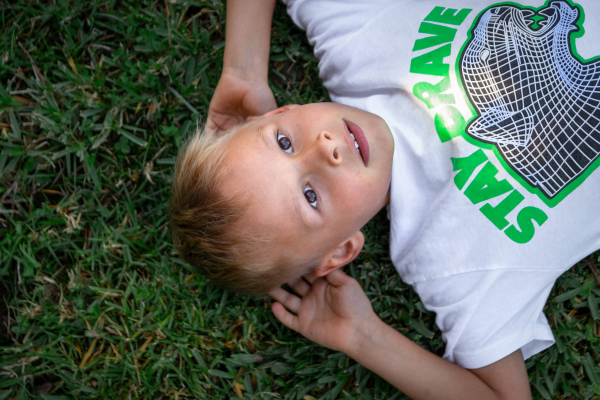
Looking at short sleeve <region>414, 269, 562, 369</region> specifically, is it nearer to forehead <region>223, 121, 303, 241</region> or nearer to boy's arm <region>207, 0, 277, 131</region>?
forehead <region>223, 121, 303, 241</region>

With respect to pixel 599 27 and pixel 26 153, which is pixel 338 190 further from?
pixel 26 153

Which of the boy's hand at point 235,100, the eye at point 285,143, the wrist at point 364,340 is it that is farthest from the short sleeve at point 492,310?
the boy's hand at point 235,100

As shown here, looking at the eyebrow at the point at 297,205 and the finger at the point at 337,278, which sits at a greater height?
the eyebrow at the point at 297,205

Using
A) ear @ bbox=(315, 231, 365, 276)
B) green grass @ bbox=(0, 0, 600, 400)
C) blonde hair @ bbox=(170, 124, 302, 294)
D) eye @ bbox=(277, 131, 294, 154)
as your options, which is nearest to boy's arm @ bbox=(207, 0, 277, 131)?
green grass @ bbox=(0, 0, 600, 400)

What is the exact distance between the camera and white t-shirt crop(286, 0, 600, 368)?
1.90 m

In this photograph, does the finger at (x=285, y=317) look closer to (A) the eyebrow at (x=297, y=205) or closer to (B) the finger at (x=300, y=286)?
(B) the finger at (x=300, y=286)

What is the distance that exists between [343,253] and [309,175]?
50 centimetres

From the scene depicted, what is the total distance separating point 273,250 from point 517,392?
1348 mm

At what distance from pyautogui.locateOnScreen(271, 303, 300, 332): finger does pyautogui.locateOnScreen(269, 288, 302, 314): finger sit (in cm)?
3

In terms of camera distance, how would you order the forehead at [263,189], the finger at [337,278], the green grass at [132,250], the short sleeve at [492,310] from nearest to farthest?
the forehead at [263,189] < the short sleeve at [492,310] < the finger at [337,278] < the green grass at [132,250]

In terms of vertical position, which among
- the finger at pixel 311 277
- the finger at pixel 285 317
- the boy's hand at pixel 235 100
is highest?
the boy's hand at pixel 235 100

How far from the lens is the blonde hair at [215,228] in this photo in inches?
70.4

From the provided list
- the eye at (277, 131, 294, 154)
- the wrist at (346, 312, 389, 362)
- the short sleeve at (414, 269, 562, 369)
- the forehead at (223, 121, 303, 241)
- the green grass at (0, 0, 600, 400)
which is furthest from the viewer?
the green grass at (0, 0, 600, 400)

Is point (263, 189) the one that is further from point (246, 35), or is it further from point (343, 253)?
point (246, 35)
